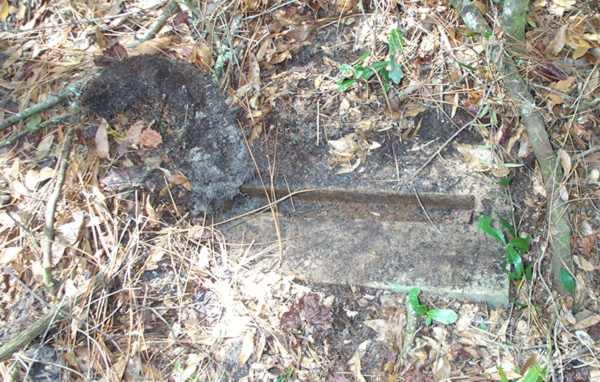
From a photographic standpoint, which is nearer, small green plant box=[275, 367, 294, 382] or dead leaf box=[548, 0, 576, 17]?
A: small green plant box=[275, 367, 294, 382]

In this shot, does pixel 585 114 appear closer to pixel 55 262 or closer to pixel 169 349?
pixel 169 349

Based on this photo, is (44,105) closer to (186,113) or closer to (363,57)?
(186,113)

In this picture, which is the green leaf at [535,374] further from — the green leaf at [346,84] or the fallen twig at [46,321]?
the fallen twig at [46,321]

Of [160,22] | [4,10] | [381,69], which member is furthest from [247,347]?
[4,10]

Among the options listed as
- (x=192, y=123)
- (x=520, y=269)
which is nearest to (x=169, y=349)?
(x=192, y=123)

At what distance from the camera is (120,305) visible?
83.3 inches

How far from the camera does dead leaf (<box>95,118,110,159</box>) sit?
2281 millimetres

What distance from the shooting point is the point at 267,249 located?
7.23 feet

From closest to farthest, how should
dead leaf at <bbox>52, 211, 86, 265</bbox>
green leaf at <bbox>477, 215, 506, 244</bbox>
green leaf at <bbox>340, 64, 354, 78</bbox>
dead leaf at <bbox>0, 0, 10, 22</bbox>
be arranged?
green leaf at <bbox>477, 215, 506, 244</bbox>
dead leaf at <bbox>52, 211, 86, 265</bbox>
green leaf at <bbox>340, 64, 354, 78</bbox>
dead leaf at <bbox>0, 0, 10, 22</bbox>

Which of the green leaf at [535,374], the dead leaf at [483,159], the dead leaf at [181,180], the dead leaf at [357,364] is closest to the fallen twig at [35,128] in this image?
the dead leaf at [181,180]

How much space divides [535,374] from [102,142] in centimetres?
173

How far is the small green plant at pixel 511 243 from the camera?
2.00 meters

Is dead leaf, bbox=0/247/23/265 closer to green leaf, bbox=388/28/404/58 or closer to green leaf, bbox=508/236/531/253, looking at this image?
green leaf, bbox=388/28/404/58

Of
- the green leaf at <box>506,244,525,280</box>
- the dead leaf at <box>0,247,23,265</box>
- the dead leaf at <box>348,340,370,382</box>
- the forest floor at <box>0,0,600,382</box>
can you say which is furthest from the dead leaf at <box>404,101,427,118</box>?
the dead leaf at <box>0,247,23,265</box>
